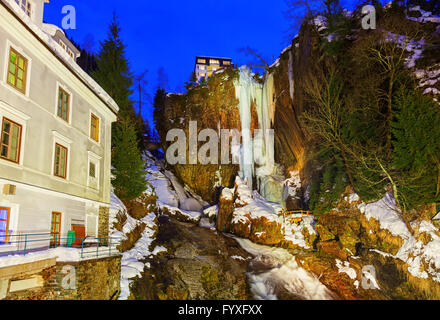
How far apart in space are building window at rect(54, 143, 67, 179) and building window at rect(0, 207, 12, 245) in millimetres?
2656

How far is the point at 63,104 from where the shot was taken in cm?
1284

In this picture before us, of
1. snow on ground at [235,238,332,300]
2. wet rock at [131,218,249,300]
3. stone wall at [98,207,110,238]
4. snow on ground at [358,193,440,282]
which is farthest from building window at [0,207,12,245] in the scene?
snow on ground at [358,193,440,282]

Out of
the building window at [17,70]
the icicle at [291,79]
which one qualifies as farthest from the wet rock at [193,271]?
the icicle at [291,79]

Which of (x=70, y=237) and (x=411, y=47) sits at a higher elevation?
(x=411, y=47)

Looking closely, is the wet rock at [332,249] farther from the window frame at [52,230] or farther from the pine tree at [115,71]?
the pine tree at [115,71]

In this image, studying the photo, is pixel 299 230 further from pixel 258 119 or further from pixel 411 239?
pixel 258 119

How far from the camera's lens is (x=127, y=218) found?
63.7ft

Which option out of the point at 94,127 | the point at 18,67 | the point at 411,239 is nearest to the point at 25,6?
the point at 18,67

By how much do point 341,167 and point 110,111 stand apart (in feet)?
51.1

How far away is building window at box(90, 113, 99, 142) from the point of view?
15.2 meters

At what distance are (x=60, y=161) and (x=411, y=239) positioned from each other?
17.6m

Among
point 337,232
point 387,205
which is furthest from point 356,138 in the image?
point 337,232

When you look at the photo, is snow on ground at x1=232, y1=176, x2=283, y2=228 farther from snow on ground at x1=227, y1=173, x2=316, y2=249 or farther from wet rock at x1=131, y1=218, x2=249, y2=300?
wet rock at x1=131, y1=218, x2=249, y2=300
